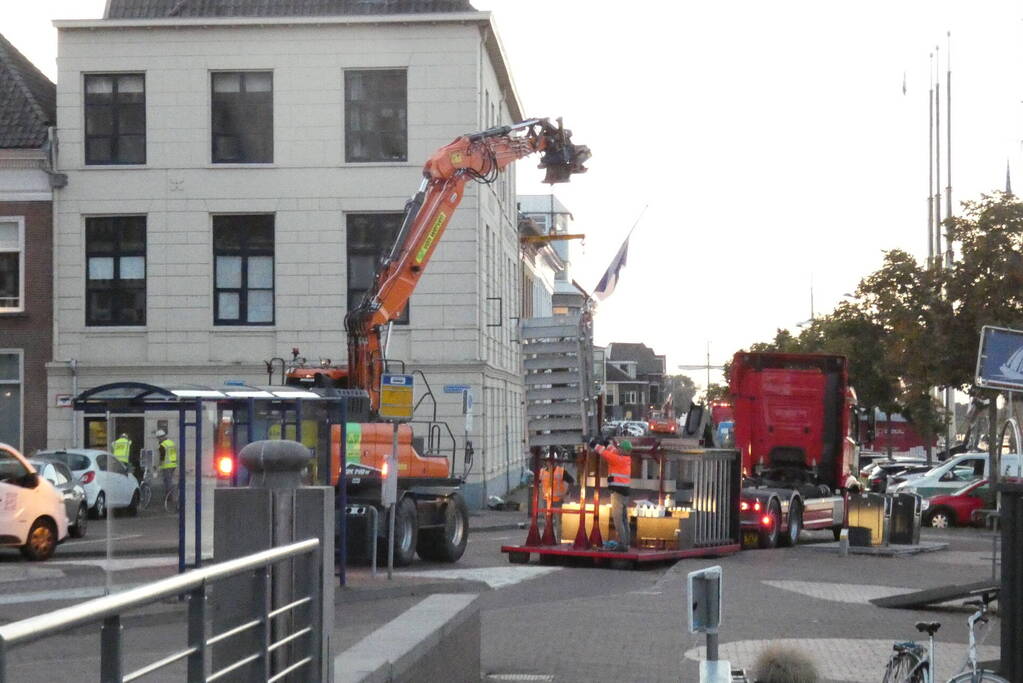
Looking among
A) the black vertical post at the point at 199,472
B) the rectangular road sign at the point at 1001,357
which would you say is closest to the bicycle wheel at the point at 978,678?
the rectangular road sign at the point at 1001,357

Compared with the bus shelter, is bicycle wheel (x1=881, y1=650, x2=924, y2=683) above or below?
below

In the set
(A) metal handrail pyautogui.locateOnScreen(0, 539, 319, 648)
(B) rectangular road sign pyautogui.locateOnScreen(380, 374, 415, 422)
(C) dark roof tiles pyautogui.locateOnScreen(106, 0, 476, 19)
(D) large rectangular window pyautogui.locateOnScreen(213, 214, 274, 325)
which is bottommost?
(B) rectangular road sign pyautogui.locateOnScreen(380, 374, 415, 422)

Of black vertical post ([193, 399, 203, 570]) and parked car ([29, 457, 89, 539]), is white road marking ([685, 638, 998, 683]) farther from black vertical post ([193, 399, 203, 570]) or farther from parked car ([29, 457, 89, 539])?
parked car ([29, 457, 89, 539])

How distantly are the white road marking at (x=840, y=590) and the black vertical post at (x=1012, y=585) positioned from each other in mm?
8372

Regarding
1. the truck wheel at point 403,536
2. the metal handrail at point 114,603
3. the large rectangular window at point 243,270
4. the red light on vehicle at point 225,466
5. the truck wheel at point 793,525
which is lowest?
the truck wheel at point 793,525

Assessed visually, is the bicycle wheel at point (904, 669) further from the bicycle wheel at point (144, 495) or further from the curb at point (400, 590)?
the bicycle wheel at point (144, 495)

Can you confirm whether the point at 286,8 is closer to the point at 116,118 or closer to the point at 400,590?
the point at 116,118

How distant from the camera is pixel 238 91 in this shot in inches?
1511

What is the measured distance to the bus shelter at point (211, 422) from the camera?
15.9 m

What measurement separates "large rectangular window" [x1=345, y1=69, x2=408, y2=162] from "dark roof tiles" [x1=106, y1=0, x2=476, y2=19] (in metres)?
1.69

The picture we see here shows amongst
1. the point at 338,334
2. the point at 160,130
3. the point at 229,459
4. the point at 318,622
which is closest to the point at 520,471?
the point at 338,334

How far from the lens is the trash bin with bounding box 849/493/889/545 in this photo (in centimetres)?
2681

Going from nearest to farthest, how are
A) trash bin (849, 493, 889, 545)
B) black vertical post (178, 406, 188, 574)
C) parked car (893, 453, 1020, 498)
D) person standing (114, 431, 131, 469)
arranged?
black vertical post (178, 406, 188, 574) < trash bin (849, 493, 889, 545) < person standing (114, 431, 131, 469) < parked car (893, 453, 1020, 498)

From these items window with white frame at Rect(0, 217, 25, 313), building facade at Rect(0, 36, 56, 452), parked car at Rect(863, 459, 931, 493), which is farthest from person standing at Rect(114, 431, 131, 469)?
parked car at Rect(863, 459, 931, 493)
